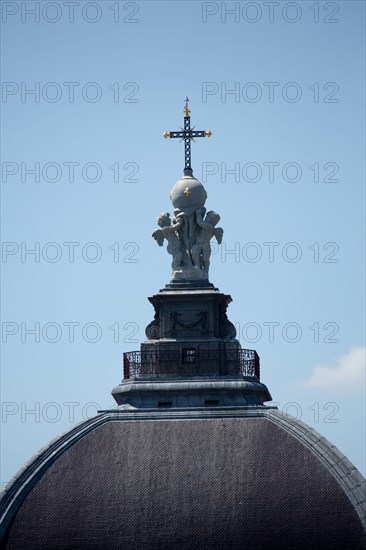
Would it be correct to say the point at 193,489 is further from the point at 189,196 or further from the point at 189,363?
the point at 189,196

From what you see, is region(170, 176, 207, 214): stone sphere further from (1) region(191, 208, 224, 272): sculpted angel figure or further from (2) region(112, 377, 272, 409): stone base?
(2) region(112, 377, 272, 409): stone base

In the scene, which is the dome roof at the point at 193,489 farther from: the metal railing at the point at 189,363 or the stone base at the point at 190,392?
the metal railing at the point at 189,363

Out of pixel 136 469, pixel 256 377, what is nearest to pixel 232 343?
pixel 256 377

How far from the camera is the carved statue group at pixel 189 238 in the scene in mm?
123375

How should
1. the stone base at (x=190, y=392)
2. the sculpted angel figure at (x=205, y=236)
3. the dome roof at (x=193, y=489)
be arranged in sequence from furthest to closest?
the sculpted angel figure at (x=205, y=236) < the stone base at (x=190, y=392) < the dome roof at (x=193, y=489)

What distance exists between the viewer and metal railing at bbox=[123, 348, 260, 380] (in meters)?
121

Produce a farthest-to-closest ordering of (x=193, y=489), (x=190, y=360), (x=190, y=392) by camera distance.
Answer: (x=190, y=360) → (x=190, y=392) → (x=193, y=489)

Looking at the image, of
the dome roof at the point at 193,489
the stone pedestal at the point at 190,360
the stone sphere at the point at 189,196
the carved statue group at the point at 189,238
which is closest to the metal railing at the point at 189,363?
the stone pedestal at the point at 190,360

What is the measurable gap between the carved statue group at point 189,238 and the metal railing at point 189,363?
461cm

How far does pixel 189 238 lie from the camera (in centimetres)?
12375

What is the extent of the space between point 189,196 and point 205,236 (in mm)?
2381

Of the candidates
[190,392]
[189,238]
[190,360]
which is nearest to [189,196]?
[189,238]

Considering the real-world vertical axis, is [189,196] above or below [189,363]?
above

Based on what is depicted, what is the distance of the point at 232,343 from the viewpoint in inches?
4786
